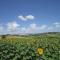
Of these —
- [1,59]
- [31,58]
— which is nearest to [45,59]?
[31,58]

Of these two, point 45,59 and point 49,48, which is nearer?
point 45,59

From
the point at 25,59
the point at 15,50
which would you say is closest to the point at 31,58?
the point at 25,59

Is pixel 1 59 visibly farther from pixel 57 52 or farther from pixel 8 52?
pixel 57 52

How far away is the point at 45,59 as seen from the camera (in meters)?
10.8

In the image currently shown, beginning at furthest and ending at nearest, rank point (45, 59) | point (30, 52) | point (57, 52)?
point (57, 52)
point (30, 52)
point (45, 59)

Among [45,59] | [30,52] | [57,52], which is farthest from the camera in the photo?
[57,52]

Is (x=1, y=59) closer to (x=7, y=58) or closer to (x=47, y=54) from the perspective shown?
(x=7, y=58)

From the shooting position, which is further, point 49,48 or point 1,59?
point 49,48

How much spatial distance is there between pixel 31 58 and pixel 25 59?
11.8 inches

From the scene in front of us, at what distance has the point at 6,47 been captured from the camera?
1175cm

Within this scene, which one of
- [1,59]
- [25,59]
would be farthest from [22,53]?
[1,59]

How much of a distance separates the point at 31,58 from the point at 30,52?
48cm

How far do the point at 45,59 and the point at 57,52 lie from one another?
5.53 feet

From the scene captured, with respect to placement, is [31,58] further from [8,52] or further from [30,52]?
[8,52]
